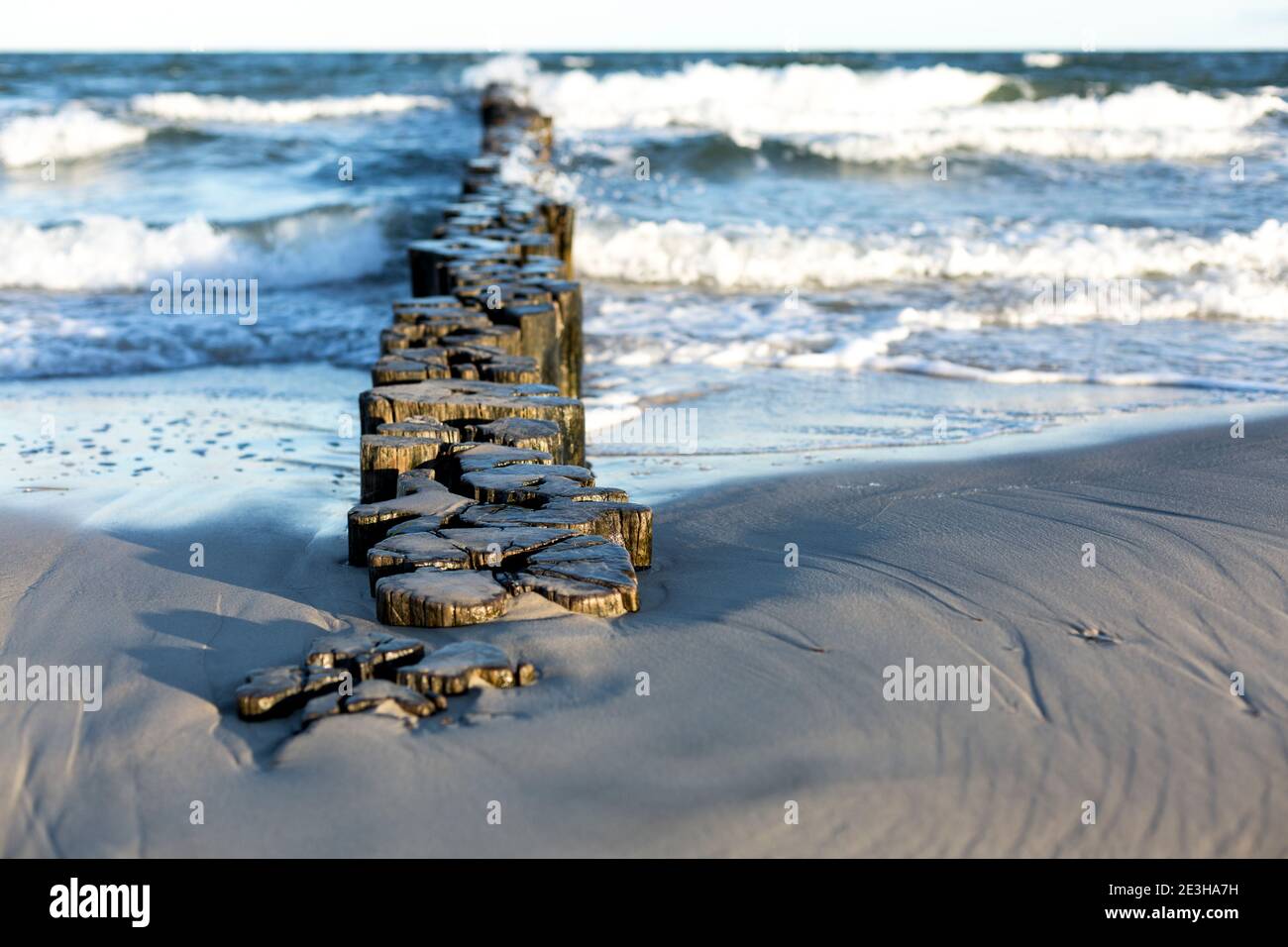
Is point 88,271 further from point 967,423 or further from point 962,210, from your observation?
point 962,210

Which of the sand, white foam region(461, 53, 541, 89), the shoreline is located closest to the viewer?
the sand

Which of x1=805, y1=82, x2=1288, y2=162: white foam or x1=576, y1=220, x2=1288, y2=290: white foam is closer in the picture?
x1=576, y1=220, x2=1288, y2=290: white foam

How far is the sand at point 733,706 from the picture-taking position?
2.27 meters

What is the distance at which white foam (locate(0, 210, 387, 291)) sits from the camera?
390 inches

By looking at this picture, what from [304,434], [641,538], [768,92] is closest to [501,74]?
[768,92]

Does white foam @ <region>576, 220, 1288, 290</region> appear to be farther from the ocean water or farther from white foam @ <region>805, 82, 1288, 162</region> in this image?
white foam @ <region>805, 82, 1288, 162</region>

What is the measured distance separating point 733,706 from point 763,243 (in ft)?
27.7

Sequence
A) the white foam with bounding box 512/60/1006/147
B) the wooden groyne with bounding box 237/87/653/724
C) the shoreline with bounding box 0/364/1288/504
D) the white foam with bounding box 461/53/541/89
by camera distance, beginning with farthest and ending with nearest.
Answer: the white foam with bounding box 461/53/541/89
the white foam with bounding box 512/60/1006/147
the shoreline with bounding box 0/364/1288/504
the wooden groyne with bounding box 237/87/653/724

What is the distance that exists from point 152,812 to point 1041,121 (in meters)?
20.3

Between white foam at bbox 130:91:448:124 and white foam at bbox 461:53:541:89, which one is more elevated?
white foam at bbox 461:53:541:89

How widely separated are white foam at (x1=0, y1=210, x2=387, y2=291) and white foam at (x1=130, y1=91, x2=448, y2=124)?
417 inches

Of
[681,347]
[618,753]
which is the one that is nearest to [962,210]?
[681,347]

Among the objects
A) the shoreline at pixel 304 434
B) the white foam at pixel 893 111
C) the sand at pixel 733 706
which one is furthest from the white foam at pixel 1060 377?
the white foam at pixel 893 111

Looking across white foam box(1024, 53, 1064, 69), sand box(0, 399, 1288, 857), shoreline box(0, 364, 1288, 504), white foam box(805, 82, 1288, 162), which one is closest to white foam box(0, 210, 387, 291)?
shoreline box(0, 364, 1288, 504)
